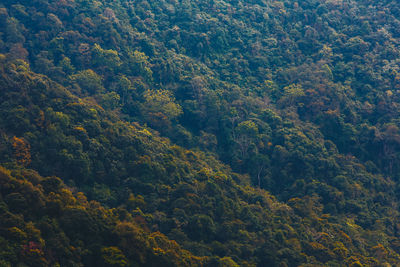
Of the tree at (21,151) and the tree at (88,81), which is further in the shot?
the tree at (88,81)

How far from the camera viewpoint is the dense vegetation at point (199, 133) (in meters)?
25.4

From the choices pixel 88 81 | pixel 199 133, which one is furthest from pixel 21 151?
pixel 199 133

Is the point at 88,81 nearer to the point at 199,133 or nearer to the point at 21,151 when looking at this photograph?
the point at 199,133

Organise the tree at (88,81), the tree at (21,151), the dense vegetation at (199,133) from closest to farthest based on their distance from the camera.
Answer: the dense vegetation at (199,133) → the tree at (21,151) → the tree at (88,81)

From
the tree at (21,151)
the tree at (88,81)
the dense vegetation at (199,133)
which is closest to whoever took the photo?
the dense vegetation at (199,133)

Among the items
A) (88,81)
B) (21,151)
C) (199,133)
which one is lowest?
(199,133)

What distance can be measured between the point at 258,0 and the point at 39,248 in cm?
5873

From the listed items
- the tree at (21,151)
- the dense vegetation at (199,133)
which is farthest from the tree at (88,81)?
the tree at (21,151)

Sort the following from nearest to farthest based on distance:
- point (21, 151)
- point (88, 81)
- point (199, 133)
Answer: point (21, 151) → point (88, 81) → point (199, 133)

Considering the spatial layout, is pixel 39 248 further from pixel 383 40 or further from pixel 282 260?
pixel 383 40

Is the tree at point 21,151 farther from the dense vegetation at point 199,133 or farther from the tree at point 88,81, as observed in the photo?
the tree at point 88,81

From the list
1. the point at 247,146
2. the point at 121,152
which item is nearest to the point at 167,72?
the point at 247,146

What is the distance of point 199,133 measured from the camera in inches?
1881

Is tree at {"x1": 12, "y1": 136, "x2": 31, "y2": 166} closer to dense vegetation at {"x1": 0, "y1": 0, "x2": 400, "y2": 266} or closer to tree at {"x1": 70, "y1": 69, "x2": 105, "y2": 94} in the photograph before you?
dense vegetation at {"x1": 0, "y1": 0, "x2": 400, "y2": 266}
